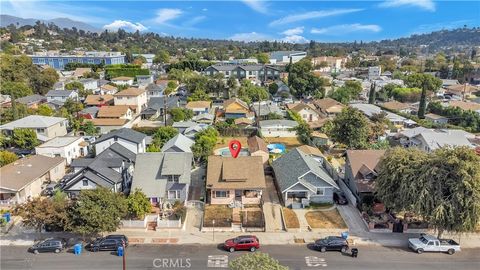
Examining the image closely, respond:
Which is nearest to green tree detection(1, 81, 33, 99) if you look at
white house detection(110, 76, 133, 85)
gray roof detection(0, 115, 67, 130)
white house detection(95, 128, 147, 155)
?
white house detection(110, 76, 133, 85)

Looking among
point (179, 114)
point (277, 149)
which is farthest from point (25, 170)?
point (277, 149)

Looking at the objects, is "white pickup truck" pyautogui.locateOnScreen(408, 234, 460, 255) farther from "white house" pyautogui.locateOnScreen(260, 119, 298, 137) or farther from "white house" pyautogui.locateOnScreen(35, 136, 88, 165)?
"white house" pyautogui.locateOnScreen(35, 136, 88, 165)

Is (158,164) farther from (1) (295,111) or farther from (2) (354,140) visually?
(1) (295,111)

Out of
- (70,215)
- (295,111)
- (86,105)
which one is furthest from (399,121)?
(86,105)

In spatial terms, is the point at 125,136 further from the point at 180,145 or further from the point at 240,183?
the point at 240,183

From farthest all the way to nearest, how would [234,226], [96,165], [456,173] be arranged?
[96,165]
[234,226]
[456,173]

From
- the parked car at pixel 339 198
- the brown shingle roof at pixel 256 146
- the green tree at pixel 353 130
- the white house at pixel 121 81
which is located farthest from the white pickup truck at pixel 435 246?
the white house at pixel 121 81
